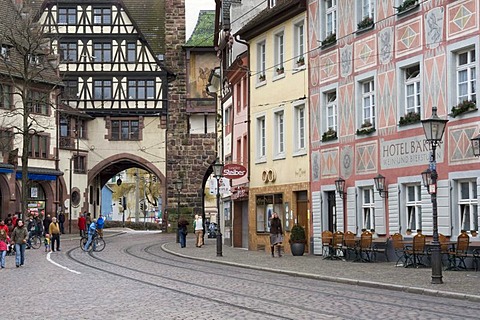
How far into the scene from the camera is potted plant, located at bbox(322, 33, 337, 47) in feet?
106

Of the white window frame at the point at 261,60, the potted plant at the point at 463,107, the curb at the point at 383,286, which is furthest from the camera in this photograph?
the white window frame at the point at 261,60

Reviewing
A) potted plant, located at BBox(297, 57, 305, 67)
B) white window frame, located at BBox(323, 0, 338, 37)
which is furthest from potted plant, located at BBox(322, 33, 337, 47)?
potted plant, located at BBox(297, 57, 305, 67)

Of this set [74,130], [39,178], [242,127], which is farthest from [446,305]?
[74,130]

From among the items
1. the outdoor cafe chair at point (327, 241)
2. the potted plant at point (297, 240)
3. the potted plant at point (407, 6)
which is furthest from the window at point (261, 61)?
the potted plant at point (407, 6)

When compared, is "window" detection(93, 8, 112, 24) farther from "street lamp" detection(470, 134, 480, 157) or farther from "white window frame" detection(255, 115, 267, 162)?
"street lamp" detection(470, 134, 480, 157)

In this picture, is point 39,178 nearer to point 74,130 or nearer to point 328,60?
point 74,130

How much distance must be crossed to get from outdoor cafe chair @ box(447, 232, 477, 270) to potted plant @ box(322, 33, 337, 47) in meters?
10.1

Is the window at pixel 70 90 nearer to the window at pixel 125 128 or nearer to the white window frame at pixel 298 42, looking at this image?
the window at pixel 125 128

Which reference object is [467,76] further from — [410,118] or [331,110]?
[331,110]

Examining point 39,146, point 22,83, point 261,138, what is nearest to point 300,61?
point 261,138

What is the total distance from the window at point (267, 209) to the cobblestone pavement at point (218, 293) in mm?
6749

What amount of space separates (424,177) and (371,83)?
18.6 ft

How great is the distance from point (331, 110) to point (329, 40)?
2.33 meters

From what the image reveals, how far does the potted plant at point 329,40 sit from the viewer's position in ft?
106
